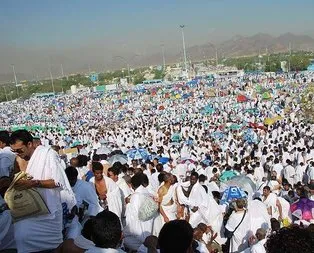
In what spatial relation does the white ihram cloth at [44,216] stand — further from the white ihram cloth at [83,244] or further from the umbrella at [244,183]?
the umbrella at [244,183]

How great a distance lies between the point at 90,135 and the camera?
22.4 meters

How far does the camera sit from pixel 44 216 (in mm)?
2938

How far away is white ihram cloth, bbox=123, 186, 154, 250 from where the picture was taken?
4098 mm

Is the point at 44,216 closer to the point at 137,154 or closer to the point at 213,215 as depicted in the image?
the point at 213,215

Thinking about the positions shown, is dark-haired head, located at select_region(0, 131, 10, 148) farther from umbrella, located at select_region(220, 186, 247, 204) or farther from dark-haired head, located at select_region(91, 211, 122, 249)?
umbrella, located at select_region(220, 186, 247, 204)

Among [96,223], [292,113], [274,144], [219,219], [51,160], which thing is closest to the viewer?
[96,223]

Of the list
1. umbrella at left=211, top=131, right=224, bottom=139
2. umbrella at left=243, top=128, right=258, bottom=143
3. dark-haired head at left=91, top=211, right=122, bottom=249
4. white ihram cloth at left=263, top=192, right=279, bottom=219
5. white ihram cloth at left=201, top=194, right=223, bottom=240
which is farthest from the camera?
umbrella at left=211, top=131, right=224, bottom=139

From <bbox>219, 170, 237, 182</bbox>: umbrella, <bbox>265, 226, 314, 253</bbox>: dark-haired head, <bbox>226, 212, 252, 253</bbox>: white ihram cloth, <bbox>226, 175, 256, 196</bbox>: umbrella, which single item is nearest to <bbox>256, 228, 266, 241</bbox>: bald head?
<bbox>226, 212, 252, 253</bbox>: white ihram cloth

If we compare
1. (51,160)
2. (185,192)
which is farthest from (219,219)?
(51,160)

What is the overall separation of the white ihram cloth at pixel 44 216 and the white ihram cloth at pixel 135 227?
3.88 ft

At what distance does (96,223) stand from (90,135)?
66.2ft

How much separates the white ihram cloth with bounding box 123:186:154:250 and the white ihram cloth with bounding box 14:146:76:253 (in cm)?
118

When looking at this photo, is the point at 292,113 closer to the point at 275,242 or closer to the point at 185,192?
the point at 185,192

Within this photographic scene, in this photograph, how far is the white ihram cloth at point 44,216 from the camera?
9.49ft
